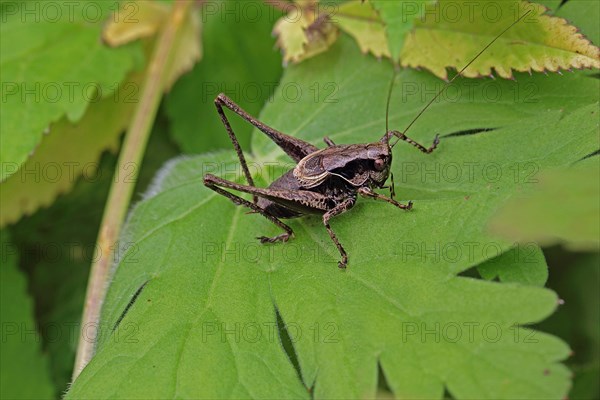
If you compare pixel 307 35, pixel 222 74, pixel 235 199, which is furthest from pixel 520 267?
pixel 222 74

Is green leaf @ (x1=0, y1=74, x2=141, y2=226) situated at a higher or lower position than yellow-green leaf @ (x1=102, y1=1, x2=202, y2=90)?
lower

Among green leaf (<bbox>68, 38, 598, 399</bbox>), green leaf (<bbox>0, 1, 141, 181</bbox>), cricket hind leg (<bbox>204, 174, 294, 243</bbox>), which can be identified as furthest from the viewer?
green leaf (<bbox>0, 1, 141, 181</bbox>)

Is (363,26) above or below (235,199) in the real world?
above

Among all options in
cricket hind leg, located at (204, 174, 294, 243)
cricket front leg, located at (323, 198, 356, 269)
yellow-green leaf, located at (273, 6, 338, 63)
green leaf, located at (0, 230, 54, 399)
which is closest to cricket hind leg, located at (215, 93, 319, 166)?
cricket hind leg, located at (204, 174, 294, 243)

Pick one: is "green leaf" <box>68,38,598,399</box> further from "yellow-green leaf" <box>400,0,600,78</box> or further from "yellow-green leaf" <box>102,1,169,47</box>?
"yellow-green leaf" <box>102,1,169,47</box>

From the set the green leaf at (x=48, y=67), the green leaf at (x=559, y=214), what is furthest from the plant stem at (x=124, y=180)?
the green leaf at (x=559, y=214)

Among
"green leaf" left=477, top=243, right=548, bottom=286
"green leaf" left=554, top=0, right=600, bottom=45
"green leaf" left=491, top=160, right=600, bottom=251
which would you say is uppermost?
"green leaf" left=554, top=0, right=600, bottom=45

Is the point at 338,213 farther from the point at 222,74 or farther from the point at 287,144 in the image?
the point at 222,74
